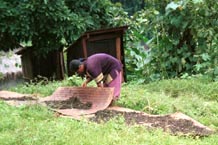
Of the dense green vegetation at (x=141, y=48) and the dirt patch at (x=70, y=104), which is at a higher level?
the dense green vegetation at (x=141, y=48)

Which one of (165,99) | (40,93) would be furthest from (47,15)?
(165,99)

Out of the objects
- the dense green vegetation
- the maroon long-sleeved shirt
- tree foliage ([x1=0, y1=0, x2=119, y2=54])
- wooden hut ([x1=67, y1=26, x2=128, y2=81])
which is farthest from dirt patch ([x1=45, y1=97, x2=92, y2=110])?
tree foliage ([x1=0, y1=0, x2=119, y2=54])

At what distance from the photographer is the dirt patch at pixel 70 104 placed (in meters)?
6.89

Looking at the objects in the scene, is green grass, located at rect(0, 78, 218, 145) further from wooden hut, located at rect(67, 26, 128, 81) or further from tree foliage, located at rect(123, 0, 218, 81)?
wooden hut, located at rect(67, 26, 128, 81)

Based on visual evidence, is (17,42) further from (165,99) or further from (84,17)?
(165,99)

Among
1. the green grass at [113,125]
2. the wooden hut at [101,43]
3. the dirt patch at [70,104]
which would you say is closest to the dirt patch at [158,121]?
the green grass at [113,125]

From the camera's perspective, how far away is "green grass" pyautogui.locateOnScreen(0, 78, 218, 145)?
4.61 m

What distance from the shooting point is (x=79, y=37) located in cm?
1077

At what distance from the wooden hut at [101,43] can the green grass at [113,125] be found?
3233 mm

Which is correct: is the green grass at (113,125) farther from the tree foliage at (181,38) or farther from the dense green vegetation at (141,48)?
the tree foliage at (181,38)

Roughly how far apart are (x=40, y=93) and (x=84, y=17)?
3627mm

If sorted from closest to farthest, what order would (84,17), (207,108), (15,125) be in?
1. (15,125)
2. (207,108)
3. (84,17)

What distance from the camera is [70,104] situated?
7.14 metres

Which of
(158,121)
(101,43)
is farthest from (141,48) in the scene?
(158,121)
